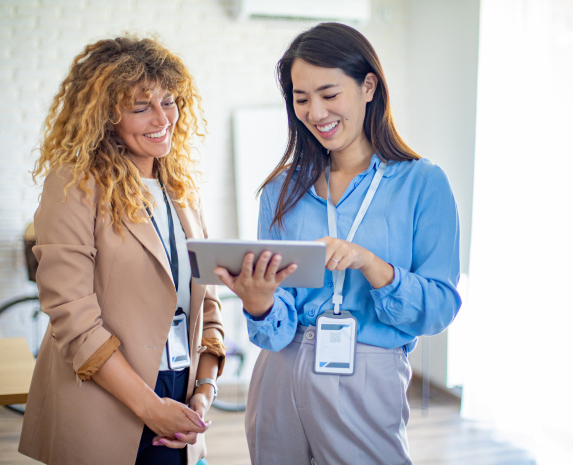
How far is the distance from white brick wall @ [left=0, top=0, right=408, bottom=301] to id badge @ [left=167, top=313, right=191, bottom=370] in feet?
8.71

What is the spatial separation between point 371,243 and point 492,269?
2.51 meters

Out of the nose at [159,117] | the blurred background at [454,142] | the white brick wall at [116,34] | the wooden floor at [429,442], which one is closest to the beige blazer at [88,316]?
the nose at [159,117]

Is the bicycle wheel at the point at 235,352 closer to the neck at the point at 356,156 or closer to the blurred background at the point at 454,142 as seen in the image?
the blurred background at the point at 454,142

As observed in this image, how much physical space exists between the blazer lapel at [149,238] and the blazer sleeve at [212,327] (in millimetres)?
291

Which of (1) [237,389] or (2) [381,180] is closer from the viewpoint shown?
(2) [381,180]

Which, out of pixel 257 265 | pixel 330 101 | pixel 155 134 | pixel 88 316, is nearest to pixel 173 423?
pixel 88 316

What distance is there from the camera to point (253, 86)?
14.8 feet

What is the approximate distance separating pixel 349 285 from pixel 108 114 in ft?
2.66

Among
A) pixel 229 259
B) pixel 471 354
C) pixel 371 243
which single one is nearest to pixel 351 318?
pixel 371 243

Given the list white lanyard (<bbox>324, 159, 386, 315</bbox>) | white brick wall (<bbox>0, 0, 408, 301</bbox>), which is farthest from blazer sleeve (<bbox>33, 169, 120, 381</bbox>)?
white brick wall (<bbox>0, 0, 408, 301</bbox>)

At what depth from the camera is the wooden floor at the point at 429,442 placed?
10.5ft

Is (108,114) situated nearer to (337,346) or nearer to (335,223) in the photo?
(335,223)

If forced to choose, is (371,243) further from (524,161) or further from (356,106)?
(524,161)

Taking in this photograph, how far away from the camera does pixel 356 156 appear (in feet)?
4.89
